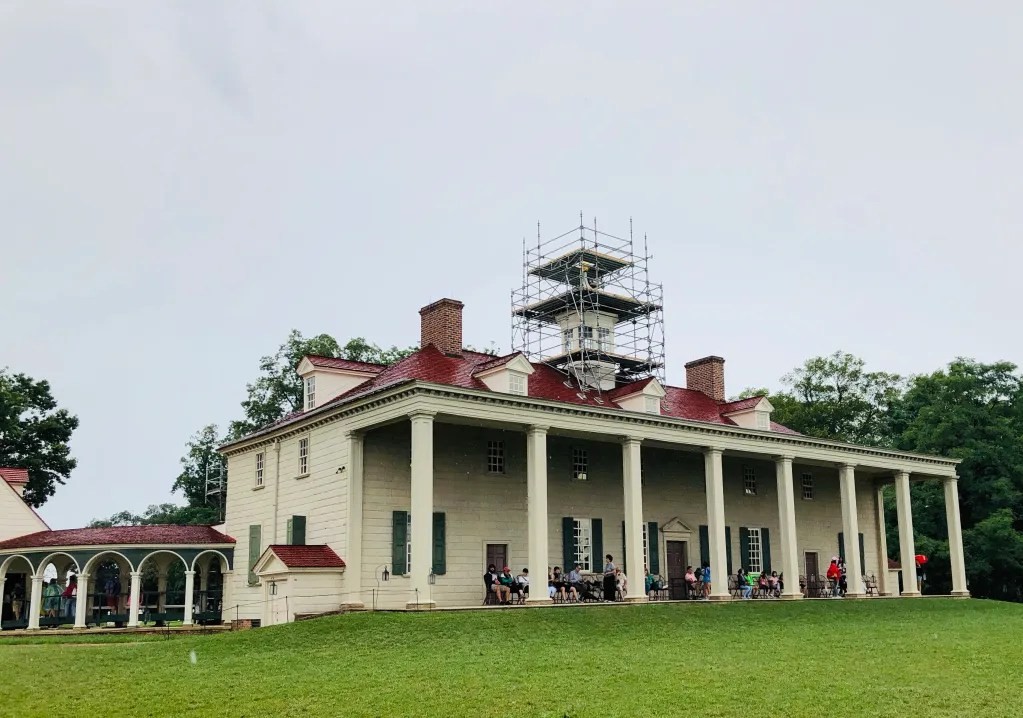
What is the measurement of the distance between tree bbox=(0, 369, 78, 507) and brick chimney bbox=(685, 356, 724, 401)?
114ft

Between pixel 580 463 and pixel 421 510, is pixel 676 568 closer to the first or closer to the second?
pixel 580 463

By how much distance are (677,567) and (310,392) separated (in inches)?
541

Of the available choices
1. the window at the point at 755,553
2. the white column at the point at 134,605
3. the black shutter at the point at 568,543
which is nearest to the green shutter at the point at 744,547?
the window at the point at 755,553

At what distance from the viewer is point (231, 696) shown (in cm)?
1552

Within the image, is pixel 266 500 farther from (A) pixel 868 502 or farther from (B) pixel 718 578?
(A) pixel 868 502

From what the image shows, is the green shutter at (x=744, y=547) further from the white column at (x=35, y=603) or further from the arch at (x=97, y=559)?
the white column at (x=35, y=603)

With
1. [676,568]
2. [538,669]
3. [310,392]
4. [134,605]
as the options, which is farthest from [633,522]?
[134,605]

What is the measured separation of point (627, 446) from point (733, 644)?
10.2 metres

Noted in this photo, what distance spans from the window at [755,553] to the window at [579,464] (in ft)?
27.8

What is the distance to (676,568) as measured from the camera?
117 ft

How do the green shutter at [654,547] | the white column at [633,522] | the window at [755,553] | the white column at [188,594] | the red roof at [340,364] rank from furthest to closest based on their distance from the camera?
the window at [755,553]
the green shutter at [654,547]
the white column at [188,594]
the red roof at [340,364]
the white column at [633,522]

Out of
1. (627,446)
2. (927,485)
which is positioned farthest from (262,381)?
(927,485)

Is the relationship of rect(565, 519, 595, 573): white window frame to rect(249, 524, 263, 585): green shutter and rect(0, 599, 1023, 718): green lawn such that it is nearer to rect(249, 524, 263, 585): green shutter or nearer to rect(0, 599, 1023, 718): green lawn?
rect(0, 599, 1023, 718): green lawn

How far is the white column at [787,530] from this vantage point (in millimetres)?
34438
